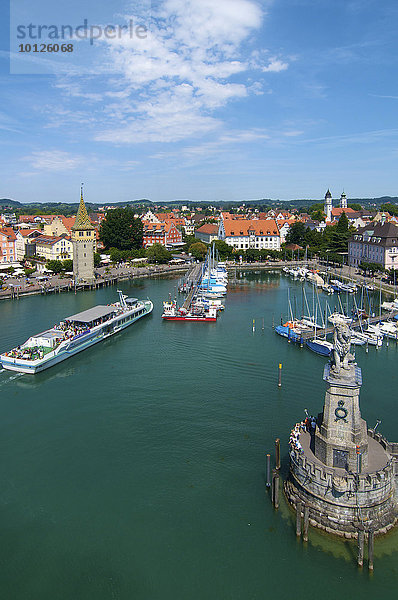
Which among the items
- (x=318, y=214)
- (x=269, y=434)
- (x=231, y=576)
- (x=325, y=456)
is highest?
(x=318, y=214)

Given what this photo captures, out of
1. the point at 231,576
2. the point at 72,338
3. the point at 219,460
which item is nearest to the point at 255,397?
the point at 219,460

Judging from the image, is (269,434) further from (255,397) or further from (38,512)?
(38,512)

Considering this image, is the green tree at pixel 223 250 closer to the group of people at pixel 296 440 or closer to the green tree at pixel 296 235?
the green tree at pixel 296 235

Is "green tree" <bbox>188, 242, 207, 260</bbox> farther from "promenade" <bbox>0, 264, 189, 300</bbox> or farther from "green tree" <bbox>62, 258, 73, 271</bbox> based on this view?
"green tree" <bbox>62, 258, 73, 271</bbox>

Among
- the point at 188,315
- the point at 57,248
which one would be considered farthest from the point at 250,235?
the point at 188,315

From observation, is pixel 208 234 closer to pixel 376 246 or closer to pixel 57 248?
pixel 57 248
